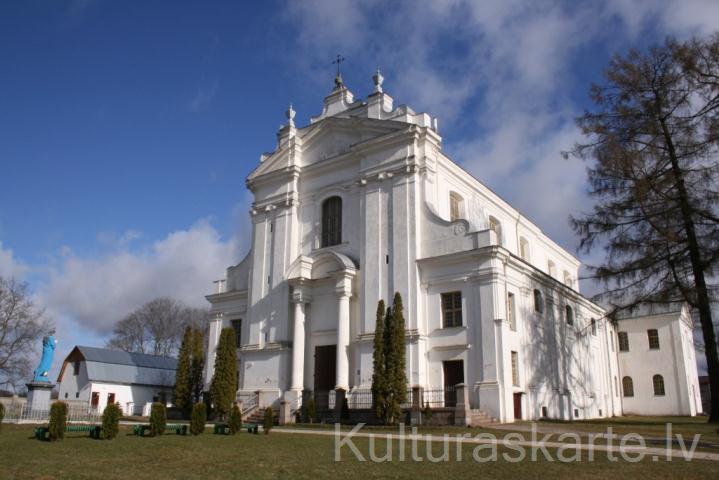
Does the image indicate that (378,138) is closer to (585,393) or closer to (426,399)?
(426,399)

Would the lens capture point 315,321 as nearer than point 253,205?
Yes

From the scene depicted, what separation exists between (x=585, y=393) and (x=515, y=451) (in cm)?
2272

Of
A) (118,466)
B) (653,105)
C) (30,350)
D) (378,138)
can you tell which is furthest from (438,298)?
(30,350)

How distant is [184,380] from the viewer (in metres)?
30.6

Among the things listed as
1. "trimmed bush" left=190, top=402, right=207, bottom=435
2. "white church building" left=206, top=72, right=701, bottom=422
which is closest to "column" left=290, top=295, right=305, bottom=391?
"white church building" left=206, top=72, right=701, bottom=422

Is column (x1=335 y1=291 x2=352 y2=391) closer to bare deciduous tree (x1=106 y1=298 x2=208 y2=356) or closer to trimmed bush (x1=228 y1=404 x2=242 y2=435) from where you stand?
trimmed bush (x1=228 y1=404 x2=242 y2=435)

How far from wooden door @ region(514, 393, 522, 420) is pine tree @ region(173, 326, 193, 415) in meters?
15.4

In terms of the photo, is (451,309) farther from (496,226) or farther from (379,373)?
(496,226)

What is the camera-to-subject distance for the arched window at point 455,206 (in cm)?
3119

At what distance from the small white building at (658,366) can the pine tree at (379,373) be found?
25.5 metres

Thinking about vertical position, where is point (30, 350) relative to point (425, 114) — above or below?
below

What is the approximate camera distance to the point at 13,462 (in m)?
11.5

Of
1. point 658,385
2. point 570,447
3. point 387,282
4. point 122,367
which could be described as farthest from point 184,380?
point 658,385

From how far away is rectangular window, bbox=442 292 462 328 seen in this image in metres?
25.9
